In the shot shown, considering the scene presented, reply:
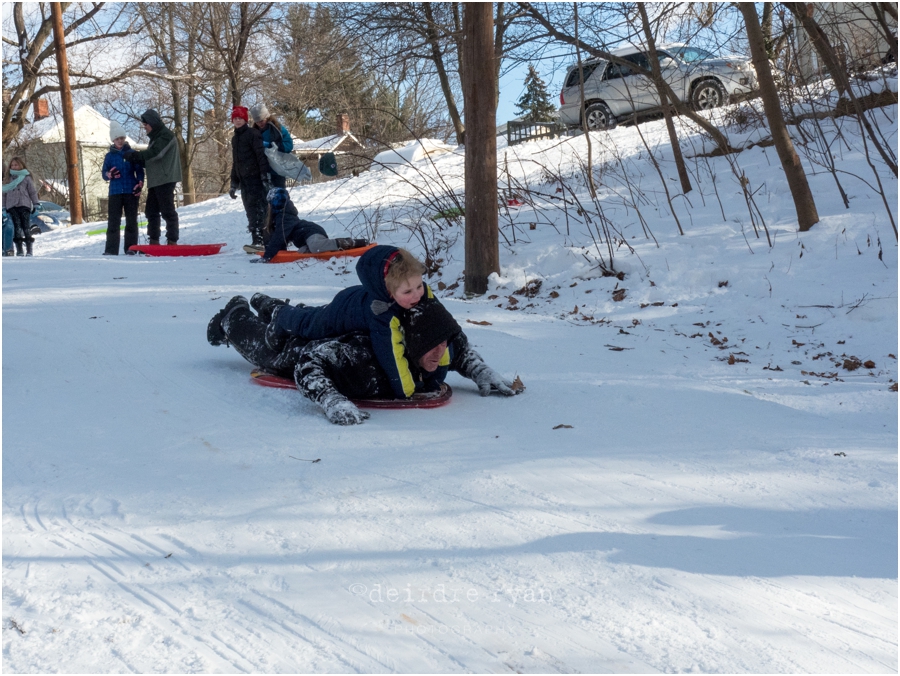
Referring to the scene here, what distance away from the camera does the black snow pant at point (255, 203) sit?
9.45 metres

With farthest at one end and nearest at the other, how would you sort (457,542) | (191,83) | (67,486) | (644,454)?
(191,83), (644,454), (67,486), (457,542)

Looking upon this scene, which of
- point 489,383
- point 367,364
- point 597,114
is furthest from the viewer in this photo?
point 597,114

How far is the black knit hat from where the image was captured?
3.57 meters

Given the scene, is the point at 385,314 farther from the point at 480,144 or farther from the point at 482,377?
the point at 480,144

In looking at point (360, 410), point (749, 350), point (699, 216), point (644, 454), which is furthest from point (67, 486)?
point (699, 216)

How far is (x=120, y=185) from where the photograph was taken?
1035cm

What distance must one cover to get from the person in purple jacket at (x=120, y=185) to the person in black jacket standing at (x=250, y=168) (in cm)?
172

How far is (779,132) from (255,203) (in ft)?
19.0

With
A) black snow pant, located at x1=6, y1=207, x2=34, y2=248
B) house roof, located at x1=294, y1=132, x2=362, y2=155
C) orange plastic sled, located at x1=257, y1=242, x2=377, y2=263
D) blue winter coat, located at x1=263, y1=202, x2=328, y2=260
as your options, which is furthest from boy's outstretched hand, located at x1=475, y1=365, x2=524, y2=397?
black snow pant, located at x1=6, y1=207, x2=34, y2=248

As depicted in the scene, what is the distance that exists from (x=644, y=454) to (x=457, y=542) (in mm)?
1084

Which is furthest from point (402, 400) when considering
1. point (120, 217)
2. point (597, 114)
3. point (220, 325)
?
point (597, 114)

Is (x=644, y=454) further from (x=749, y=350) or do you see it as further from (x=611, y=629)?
(x=749, y=350)

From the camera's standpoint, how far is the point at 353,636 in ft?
6.16

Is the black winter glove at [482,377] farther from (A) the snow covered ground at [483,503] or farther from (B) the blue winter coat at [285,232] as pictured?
(B) the blue winter coat at [285,232]
